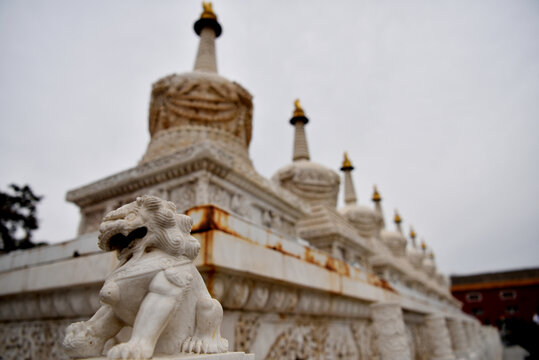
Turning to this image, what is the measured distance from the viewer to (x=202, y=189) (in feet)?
20.8

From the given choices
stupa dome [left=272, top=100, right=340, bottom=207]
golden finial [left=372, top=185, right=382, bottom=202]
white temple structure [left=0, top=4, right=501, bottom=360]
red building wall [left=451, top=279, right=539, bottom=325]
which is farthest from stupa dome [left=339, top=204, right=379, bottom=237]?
red building wall [left=451, top=279, right=539, bottom=325]

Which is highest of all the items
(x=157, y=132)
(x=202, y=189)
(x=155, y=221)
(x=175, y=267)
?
(x=157, y=132)

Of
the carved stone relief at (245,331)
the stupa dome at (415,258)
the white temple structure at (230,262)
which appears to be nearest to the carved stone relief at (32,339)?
the white temple structure at (230,262)

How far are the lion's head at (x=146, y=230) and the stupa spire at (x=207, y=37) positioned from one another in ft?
27.4

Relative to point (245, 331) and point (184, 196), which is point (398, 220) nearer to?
point (184, 196)

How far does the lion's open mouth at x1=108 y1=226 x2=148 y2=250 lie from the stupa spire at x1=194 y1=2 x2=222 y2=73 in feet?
27.5

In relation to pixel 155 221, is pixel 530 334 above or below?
below

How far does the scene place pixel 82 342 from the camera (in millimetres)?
2189

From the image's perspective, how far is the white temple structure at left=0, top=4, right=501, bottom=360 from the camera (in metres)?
3.83

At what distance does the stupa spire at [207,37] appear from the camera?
33.7 feet

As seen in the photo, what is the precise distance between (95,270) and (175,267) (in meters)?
2.19

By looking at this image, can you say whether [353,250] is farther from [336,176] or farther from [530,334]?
[530,334]

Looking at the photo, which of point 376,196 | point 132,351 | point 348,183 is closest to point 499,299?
point 376,196

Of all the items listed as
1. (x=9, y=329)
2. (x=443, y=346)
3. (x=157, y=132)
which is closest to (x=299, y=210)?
(x=157, y=132)
